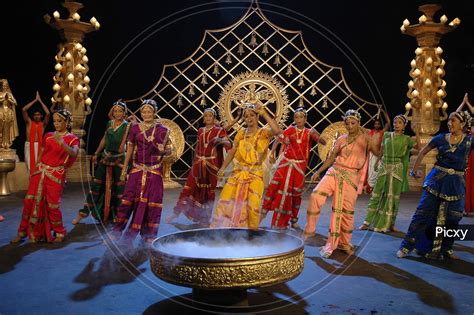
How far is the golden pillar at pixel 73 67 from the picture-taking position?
884 cm

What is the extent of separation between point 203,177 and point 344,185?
2.11 m

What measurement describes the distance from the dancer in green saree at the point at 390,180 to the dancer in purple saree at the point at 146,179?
2.38m

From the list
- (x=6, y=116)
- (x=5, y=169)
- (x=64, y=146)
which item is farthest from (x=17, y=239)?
(x=6, y=116)

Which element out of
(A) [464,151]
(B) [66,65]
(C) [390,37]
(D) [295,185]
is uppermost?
(C) [390,37]

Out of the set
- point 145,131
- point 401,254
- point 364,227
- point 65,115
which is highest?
point 65,115

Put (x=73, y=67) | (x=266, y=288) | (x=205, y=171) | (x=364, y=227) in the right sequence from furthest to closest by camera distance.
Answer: (x=73, y=67) → (x=205, y=171) → (x=364, y=227) → (x=266, y=288)

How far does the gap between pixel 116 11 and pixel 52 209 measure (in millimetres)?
6933

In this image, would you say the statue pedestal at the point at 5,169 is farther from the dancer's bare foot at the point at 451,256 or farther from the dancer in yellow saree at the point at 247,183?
the dancer's bare foot at the point at 451,256

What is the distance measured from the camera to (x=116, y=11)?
1047 centimetres

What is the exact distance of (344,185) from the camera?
165 inches

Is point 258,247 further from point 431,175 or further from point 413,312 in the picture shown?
point 431,175

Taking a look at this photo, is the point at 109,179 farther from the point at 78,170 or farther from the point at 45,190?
the point at 78,170

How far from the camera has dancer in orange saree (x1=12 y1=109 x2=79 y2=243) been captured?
4461mm

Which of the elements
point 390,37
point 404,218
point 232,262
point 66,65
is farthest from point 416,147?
point 66,65
